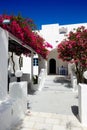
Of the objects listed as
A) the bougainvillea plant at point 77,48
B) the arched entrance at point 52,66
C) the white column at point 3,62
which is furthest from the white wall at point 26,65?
the white column at point 3,62

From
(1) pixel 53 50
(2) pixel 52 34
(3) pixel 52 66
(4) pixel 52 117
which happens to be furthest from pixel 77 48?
(3) pixel 52 66

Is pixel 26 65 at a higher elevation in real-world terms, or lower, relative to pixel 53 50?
lower

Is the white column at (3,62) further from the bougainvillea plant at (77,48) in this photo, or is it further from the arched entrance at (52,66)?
the arched entrance at (52,66)

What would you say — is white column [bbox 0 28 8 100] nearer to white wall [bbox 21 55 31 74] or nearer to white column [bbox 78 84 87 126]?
white column [bbox 78 84 87 126]

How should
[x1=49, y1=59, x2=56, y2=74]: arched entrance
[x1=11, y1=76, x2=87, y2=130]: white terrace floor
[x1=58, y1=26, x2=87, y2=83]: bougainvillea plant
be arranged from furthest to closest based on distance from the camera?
[x1=49, y1=59, x2=56, y2=74]: arched entrance < [x1=58, y1=26, x2=87, y2=83]: bougainvillea plant < [x1=11, y1=76, x2=87, y2=130]: white terrace floor

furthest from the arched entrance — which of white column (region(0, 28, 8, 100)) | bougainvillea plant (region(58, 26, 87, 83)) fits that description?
white column (region(0, 28, 8, 100))

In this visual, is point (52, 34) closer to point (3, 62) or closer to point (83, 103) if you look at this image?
point (3, 62)

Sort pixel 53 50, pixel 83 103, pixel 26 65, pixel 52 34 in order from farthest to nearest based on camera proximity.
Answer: pixel 53 50 → pixel 52 34 → pixel 26 65 → pixel 83 103

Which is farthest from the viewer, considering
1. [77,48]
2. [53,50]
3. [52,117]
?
[53,50]

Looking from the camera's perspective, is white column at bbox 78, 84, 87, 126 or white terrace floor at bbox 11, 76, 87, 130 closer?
white terrace floor at bbox 11, 76, 87, 130

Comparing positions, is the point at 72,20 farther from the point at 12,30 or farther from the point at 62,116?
the point at 62,116

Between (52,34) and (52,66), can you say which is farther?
(52,66)

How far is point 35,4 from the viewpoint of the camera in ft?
36.8

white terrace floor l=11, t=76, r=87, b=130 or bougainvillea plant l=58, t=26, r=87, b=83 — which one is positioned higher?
Result: bougainvillea plant l=58, t=26, r=87, b=83
